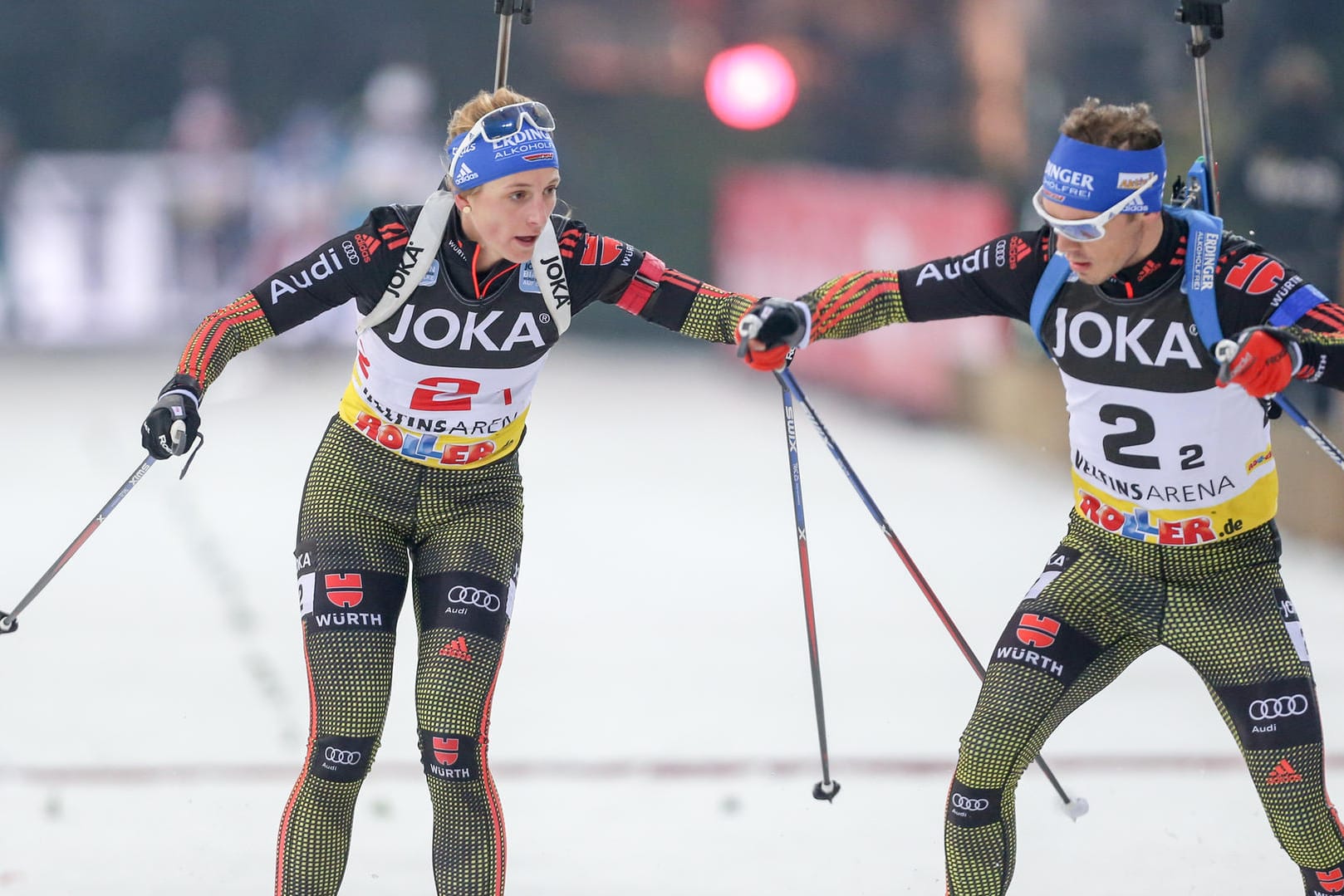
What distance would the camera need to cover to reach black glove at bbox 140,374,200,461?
3.87m

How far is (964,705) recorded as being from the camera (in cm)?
642

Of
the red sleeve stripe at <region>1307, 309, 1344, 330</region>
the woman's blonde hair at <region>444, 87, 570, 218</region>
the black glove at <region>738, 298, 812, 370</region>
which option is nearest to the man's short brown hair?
the red sleeve stripe at <region>1307, 309, 1344, 330</region>

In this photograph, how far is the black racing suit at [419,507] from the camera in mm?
3887

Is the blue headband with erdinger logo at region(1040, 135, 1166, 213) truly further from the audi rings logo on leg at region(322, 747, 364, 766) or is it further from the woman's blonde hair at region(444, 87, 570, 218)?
the audi rings logo on leg at region(322, 747, 364, 766)

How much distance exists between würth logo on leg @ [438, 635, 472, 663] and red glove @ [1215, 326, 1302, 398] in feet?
5.57

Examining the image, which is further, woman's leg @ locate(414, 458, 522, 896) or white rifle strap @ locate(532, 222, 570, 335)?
white rifle strap @ locate(532, 222, 570, 335)

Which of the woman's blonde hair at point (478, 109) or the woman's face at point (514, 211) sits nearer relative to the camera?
the woman's face at point (514, 211)

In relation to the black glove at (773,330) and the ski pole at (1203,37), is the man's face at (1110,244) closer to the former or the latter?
the ski pole at (1203,37)

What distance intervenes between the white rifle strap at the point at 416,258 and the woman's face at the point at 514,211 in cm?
9

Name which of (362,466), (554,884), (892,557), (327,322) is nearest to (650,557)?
(892,557)

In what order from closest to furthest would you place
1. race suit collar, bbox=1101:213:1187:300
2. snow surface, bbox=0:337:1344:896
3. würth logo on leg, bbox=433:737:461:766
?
1. race suit collar, bbox=1101:213:1187:300
2. würth logo on leg, bbox=433:737:461:766
3. snow surface, bbox=0:337:1344:896

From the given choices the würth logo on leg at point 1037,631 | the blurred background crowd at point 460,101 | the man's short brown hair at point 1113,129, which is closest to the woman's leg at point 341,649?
the würth logo on leg at point 1037,631

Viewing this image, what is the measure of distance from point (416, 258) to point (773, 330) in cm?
83

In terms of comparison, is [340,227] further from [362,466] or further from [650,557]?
[362,466]
